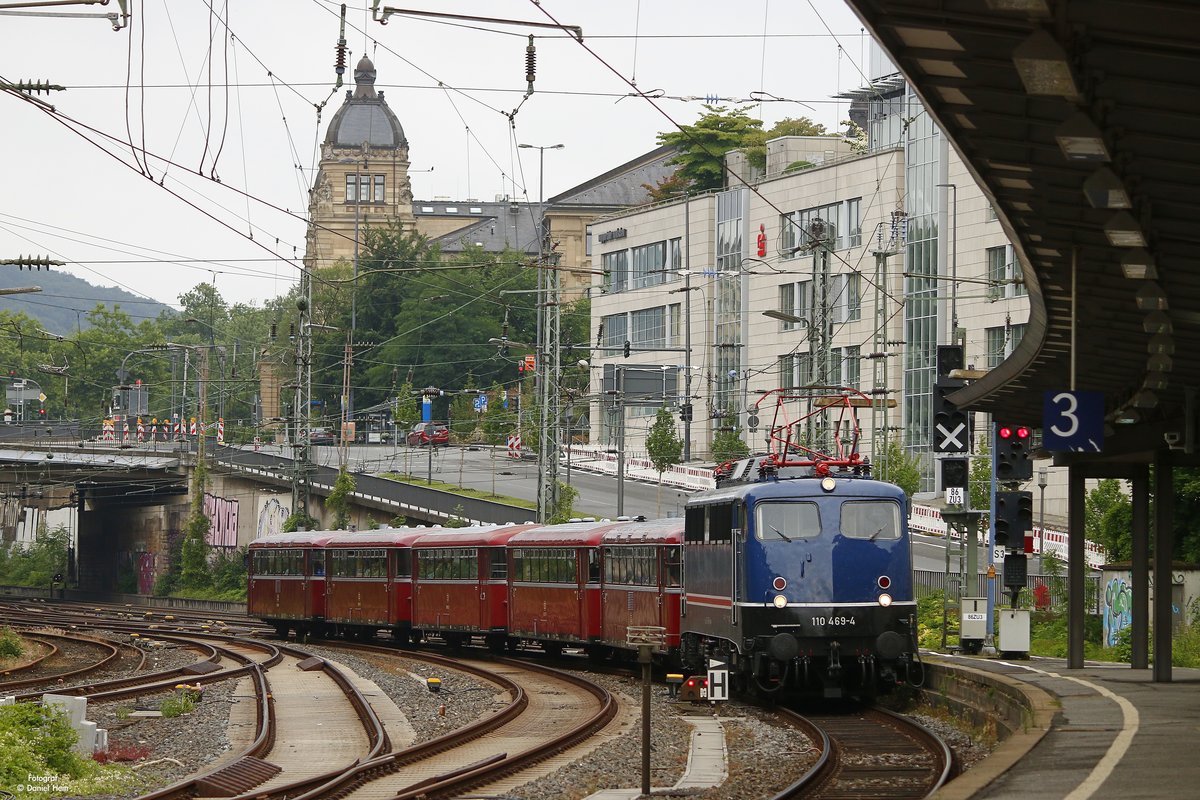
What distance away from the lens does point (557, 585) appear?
3184 centimetres

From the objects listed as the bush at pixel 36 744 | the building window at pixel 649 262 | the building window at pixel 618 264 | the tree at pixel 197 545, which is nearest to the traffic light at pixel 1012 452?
the bush at pixel 36 744

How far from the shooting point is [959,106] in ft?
34.8

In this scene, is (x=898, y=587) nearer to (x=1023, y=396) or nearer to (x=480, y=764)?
(x=1023, y=396)

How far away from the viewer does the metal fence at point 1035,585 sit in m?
37.7

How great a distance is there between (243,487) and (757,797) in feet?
222

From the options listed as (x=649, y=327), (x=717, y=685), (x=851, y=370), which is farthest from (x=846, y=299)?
(x=717, y=685)

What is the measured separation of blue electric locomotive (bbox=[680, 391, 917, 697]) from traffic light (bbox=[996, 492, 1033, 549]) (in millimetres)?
3641

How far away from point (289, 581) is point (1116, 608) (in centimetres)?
2146

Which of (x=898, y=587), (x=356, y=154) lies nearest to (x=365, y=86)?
(x=356, y=154)

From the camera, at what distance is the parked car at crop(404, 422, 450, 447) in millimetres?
86162

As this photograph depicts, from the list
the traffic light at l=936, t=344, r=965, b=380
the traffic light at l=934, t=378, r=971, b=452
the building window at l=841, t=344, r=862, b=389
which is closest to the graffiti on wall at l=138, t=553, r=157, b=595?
the building window at l=841, t=344, r=862, b=389

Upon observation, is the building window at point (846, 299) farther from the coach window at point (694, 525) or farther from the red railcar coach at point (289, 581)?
the coach window at point (694, 525)

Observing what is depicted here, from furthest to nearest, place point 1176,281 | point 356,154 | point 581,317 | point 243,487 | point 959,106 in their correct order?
point 356,154 < point 581,317 < point 243,487 < point 1176,281 < point 959,106

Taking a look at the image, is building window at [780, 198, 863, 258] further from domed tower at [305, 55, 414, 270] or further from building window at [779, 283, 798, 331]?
domed tower at [305, 55, 414, 270]
